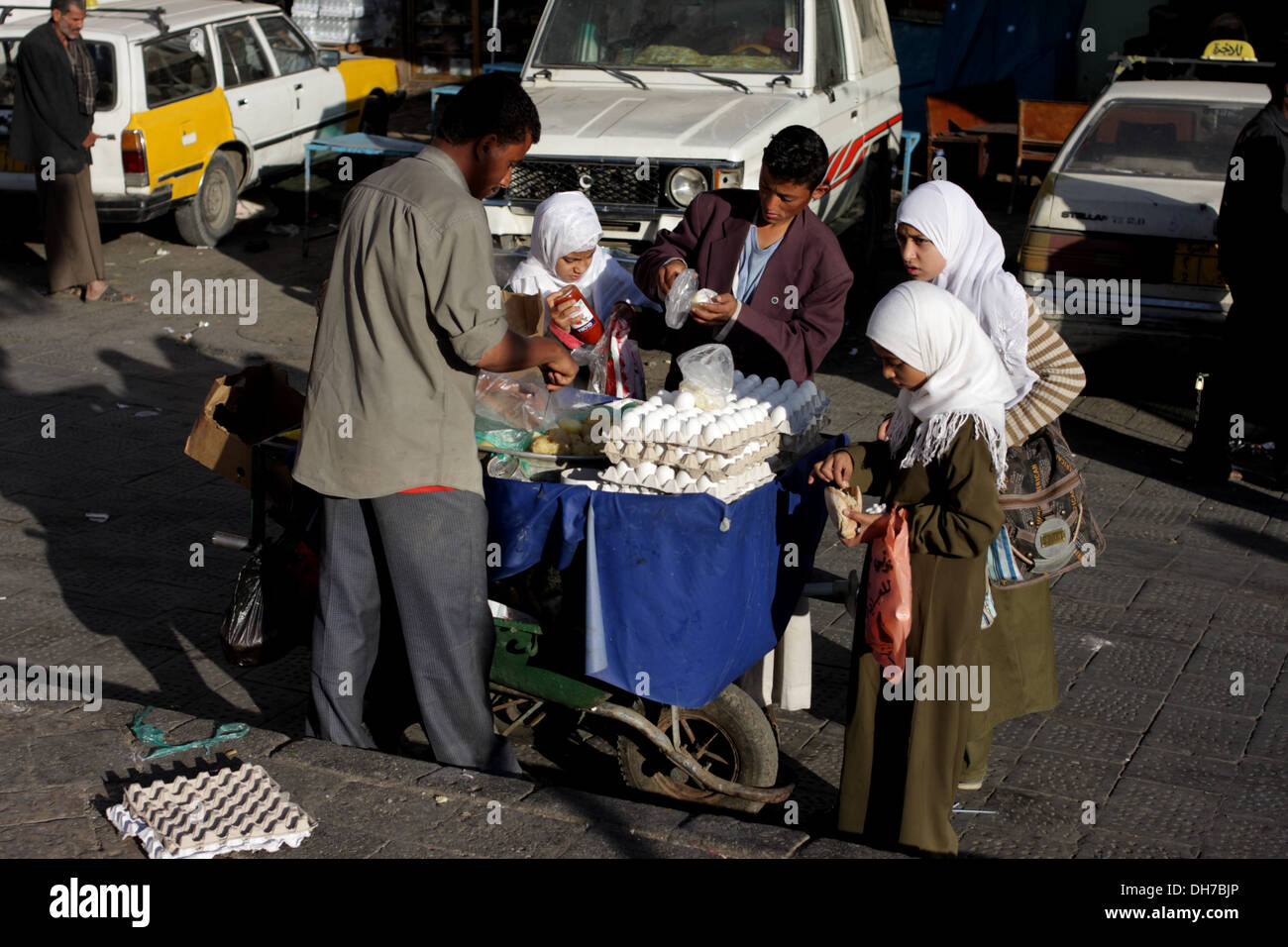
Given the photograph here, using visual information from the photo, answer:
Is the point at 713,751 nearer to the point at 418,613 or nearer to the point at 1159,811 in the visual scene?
the point at 418,613

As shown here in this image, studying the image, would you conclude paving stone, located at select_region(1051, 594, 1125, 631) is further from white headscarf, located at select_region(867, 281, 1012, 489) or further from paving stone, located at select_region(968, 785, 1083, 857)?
white headscarf, located at select_region(867, 281, 1012, 489)

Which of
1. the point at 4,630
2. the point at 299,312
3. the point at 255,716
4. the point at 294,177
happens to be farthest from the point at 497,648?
the point at 294,177

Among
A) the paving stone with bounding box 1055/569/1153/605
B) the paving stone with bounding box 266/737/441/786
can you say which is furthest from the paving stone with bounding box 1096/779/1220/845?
the paving stone with bounding box 266/737/441/786

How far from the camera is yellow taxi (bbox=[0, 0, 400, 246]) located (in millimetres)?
10484

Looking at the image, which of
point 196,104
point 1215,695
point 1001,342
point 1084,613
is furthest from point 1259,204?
point 196,104

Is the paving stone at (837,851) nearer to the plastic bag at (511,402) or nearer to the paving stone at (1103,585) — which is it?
the plastic bag at (511,402)

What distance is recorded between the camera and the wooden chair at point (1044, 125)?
13094mm

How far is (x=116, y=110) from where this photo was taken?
411 inches

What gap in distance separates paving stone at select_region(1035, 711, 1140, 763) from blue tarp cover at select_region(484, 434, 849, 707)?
1370mm

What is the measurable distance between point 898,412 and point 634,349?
4.29ft

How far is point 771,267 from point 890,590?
1638 millimetres

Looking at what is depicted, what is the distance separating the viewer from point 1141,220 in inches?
303

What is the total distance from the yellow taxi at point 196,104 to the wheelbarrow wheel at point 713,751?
8.23 metres

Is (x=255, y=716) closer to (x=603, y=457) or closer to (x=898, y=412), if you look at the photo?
(x=603, y=457)
